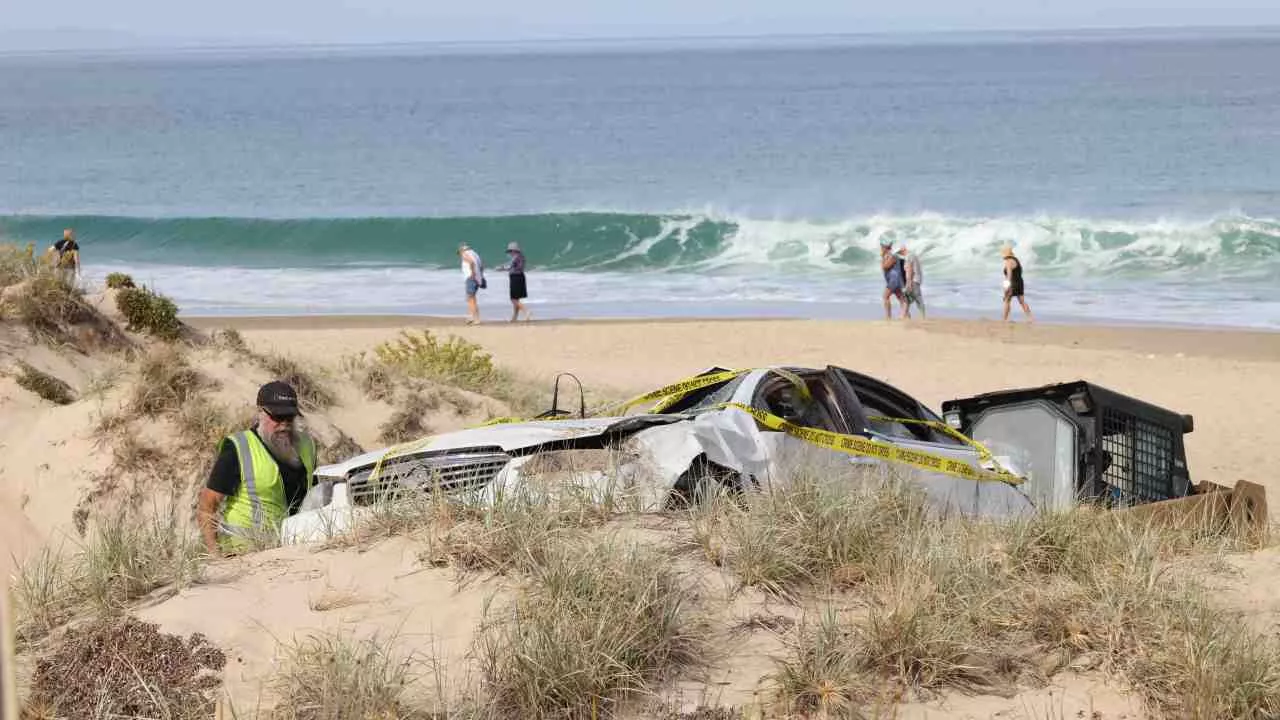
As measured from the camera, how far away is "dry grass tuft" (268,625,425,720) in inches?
167

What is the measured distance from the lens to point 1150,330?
2406 cm

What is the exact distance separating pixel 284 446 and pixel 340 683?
2.87 metres

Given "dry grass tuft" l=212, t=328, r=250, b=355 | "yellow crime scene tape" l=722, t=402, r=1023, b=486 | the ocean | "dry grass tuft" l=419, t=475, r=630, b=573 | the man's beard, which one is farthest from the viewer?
the ocean

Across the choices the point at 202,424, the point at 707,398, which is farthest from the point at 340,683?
the point at 202,424

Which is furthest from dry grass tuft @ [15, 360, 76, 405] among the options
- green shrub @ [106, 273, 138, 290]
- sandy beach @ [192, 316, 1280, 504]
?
sandy beach @ [192, 316, 1280, 504]

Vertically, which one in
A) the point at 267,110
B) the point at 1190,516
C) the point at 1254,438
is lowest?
the point at 1254,438

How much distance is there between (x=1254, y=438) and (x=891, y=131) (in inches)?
2372

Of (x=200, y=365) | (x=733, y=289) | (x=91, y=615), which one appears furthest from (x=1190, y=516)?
(x=733, y=289)

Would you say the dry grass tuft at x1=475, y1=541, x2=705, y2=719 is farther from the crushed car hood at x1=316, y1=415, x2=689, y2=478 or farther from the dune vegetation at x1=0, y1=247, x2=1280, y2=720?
the crushed car hood at x1=316, y1=415, x2=689, y2=478

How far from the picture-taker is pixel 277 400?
268 inches

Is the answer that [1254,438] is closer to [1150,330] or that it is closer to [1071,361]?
[1071,361]

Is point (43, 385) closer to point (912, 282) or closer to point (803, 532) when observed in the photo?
point (803, 532)

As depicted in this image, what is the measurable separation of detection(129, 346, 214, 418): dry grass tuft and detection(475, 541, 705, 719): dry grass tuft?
5933mm

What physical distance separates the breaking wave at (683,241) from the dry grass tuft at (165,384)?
25.2 metres
